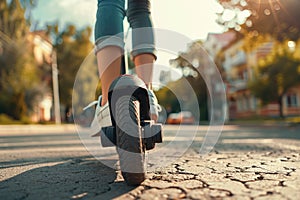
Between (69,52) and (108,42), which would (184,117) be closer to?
(108,42)

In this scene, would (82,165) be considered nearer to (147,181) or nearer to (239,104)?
(147,181)

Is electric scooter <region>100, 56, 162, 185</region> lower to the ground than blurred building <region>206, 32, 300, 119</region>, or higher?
lower

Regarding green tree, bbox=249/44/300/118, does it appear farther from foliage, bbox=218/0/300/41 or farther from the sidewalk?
the sidewalk

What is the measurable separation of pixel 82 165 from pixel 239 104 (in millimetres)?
36409

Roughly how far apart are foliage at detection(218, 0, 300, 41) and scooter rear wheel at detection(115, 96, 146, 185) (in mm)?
8533

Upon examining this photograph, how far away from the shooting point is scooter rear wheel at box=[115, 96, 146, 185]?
1.36m

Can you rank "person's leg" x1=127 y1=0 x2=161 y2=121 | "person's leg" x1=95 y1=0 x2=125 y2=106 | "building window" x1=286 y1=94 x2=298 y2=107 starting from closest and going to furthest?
"person's leg" x1=95 y1=0 x2=125 y2=106 < "person's leg" x1=127 y1=0 x2=161 y2=121 < "building window" x1=286 y1=94 x2=298 y2=107

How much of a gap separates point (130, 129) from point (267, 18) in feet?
31.1

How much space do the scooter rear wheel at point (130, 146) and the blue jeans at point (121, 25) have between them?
30.2 inches

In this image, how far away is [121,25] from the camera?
2.14 meters

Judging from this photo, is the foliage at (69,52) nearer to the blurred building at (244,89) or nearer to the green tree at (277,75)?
the blurred building at (244,89)

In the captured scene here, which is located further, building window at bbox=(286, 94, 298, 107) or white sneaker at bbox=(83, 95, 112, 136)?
building window at bbox=(286, 94, 298, 107)

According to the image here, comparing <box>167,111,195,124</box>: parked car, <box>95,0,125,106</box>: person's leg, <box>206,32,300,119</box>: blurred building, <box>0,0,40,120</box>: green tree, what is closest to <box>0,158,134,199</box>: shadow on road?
<box>95,0,125,106</box>: person's leg

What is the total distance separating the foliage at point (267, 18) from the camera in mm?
8984
